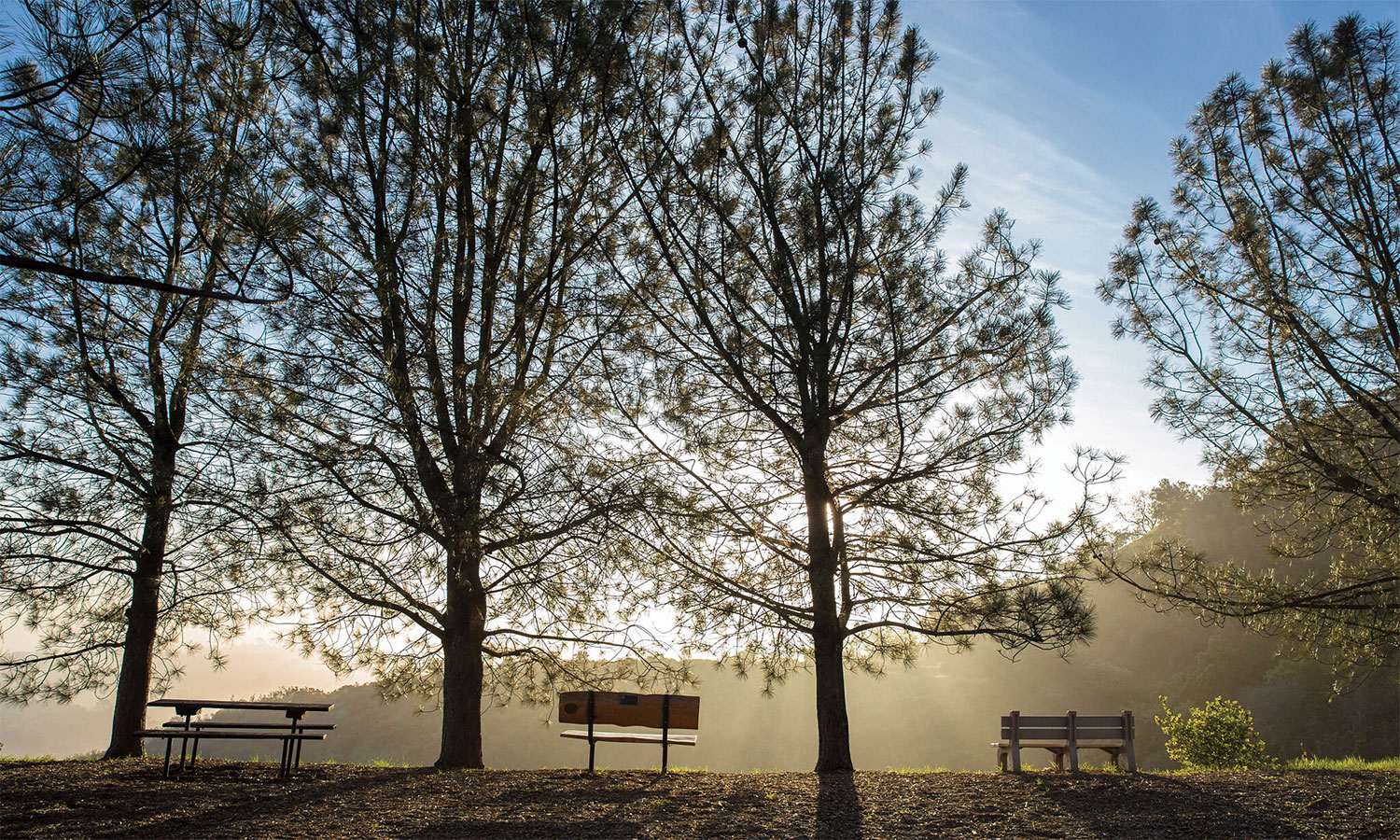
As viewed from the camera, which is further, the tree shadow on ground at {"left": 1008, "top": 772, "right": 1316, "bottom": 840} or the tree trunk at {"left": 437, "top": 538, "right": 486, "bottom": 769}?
the tree trunk at {"left": 437, "top": 538, "right": 486, "bottom": 769}

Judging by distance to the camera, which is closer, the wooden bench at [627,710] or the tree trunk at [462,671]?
the wooden bench at [627,710]

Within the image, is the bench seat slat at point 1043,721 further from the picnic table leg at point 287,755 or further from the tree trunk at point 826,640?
the picnic table leg at point 287,755

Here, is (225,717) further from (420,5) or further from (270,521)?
(420,5)

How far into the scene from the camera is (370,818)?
166 inches

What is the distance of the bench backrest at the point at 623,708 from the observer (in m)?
6.39

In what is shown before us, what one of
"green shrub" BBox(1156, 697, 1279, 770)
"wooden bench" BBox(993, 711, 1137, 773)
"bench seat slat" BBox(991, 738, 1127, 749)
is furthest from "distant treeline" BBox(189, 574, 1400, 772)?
→ "wooden bench" BBox(993, 711, 1137, 773)

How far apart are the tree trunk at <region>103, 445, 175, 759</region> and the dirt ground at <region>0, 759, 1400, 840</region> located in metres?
1.10

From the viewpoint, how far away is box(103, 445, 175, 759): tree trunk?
23.4ft

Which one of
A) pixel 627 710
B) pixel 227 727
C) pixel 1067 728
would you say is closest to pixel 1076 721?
pixel 1067 728

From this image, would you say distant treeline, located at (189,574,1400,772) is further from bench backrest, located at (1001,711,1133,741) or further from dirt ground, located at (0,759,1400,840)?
dirt ground, located at (0,759,1400,840)

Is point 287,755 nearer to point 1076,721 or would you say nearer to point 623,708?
point 623,708

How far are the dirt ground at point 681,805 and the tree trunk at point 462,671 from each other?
52 cm

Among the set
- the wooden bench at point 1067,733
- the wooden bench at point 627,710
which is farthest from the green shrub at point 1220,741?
the wooden bench at point 627,710

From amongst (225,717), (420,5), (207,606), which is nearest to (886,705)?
(225,717)
